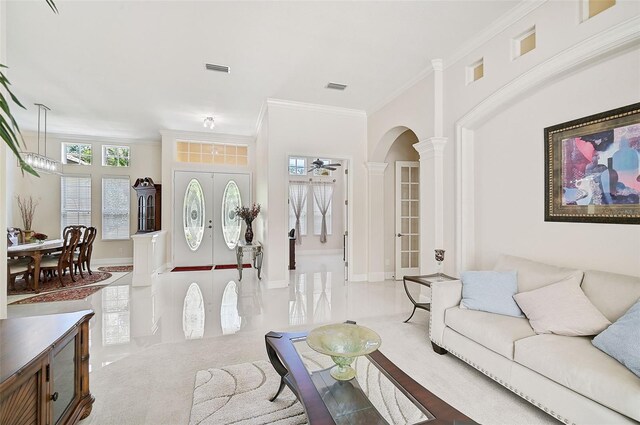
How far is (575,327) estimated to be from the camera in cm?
192

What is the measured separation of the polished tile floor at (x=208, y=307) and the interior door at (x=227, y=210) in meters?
1.40

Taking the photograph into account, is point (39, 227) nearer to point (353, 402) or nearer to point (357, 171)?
point (357, 171)

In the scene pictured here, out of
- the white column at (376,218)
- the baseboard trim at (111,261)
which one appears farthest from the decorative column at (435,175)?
the baseboard trim at (111,261)

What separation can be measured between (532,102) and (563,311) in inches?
76.9

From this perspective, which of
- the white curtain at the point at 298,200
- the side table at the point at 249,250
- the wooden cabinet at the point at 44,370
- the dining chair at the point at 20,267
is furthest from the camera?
the white curtain at the point at 298,200

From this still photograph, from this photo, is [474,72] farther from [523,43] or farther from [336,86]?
[336,86]

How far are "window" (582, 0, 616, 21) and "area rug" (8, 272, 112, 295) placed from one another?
24.3 ft

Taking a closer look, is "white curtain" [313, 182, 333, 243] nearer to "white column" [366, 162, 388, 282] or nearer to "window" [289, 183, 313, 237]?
"window" [289, 183, 313, 237]

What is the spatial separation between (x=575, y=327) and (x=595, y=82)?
192 cm

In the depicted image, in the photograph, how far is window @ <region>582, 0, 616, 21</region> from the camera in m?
2.22

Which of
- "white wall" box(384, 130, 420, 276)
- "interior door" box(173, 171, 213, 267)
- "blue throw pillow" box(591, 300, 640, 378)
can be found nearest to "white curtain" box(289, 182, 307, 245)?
"interior door" box(173, 171, 213, 267)

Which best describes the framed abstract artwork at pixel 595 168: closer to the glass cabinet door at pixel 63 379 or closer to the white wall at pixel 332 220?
the glass cabinet door at pixel 63 379

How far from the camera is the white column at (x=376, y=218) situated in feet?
18.1

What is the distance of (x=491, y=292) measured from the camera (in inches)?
97.1
